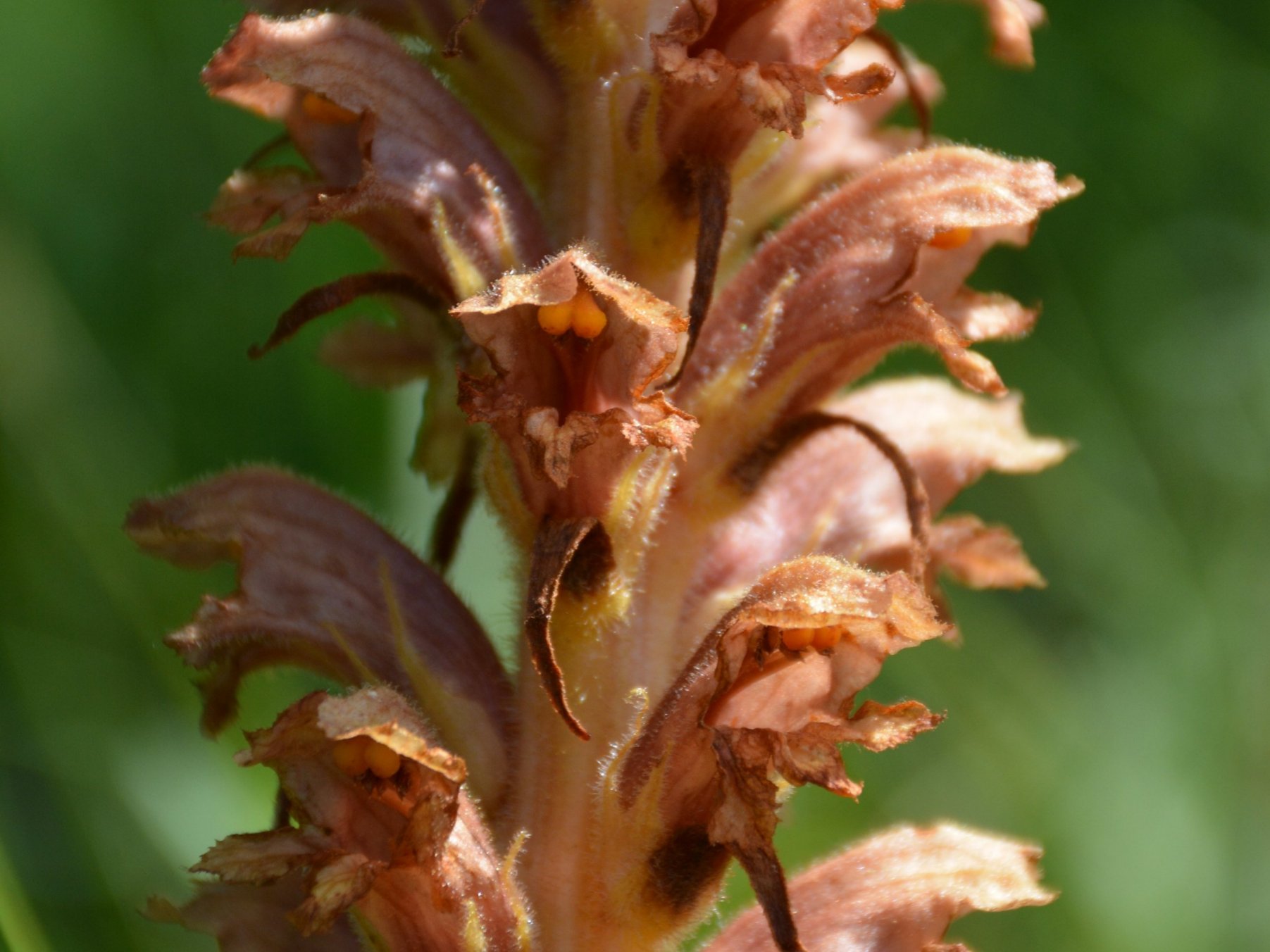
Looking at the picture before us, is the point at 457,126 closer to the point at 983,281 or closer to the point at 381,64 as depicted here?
the point at 381,64

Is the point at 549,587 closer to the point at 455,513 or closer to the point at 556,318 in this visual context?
the point at 556,318

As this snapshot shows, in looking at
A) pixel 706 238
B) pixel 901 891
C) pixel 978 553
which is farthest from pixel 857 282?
pixel 901 891

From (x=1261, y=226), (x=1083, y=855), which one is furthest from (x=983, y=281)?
(x=1083, y=855)

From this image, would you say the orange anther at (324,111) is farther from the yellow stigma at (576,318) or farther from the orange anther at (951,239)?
the orange anther at (951,239)

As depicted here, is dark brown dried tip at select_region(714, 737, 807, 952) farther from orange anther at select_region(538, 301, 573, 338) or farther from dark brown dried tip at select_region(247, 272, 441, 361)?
dark brown dried tip at select_region(247, 272, 441, 361)

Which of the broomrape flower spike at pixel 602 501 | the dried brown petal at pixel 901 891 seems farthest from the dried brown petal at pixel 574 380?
the dried brown petal at pixel 901 891
